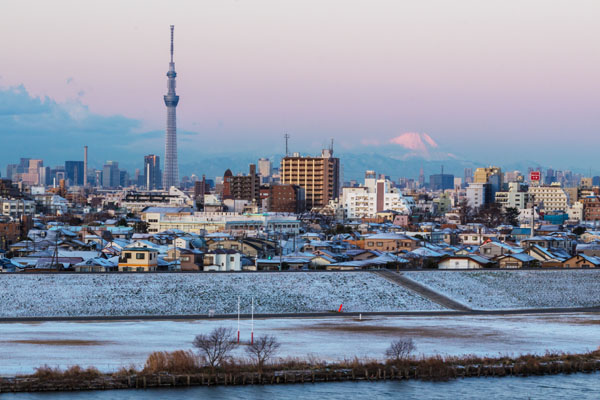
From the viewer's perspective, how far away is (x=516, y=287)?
33.4m

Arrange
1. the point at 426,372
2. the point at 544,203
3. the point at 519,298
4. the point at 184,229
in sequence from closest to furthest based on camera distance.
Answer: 1. the point at 426,372
2. the point at 519,298
3. the point at 184,229
4. the point at 544,203

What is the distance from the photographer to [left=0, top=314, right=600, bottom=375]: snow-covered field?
2141 centimetres

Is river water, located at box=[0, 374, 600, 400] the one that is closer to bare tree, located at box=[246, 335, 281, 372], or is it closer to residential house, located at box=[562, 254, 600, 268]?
bare tree, located at box=[246, 335, 281, 372]

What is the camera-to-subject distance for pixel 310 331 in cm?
2503

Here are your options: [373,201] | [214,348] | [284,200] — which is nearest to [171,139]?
[284,200]

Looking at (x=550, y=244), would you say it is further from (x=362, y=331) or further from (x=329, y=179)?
(x=329, y=179)

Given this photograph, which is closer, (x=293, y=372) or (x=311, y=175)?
(x=293, y=372)

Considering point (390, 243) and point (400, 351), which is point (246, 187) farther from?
point (400, 351)


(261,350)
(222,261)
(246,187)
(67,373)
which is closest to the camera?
(67,373)

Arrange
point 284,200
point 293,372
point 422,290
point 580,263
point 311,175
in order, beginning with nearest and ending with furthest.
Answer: point 293,372 < point 422,290 < point 580,263 < point 284,200 < point 311,175

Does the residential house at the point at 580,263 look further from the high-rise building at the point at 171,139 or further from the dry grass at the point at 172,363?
the high-rise building at the point at 171,139

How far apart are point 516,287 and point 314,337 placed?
1173 cm

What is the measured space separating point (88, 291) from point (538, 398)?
15722 millimetres

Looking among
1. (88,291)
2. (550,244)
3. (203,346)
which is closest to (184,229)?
(550,244)
